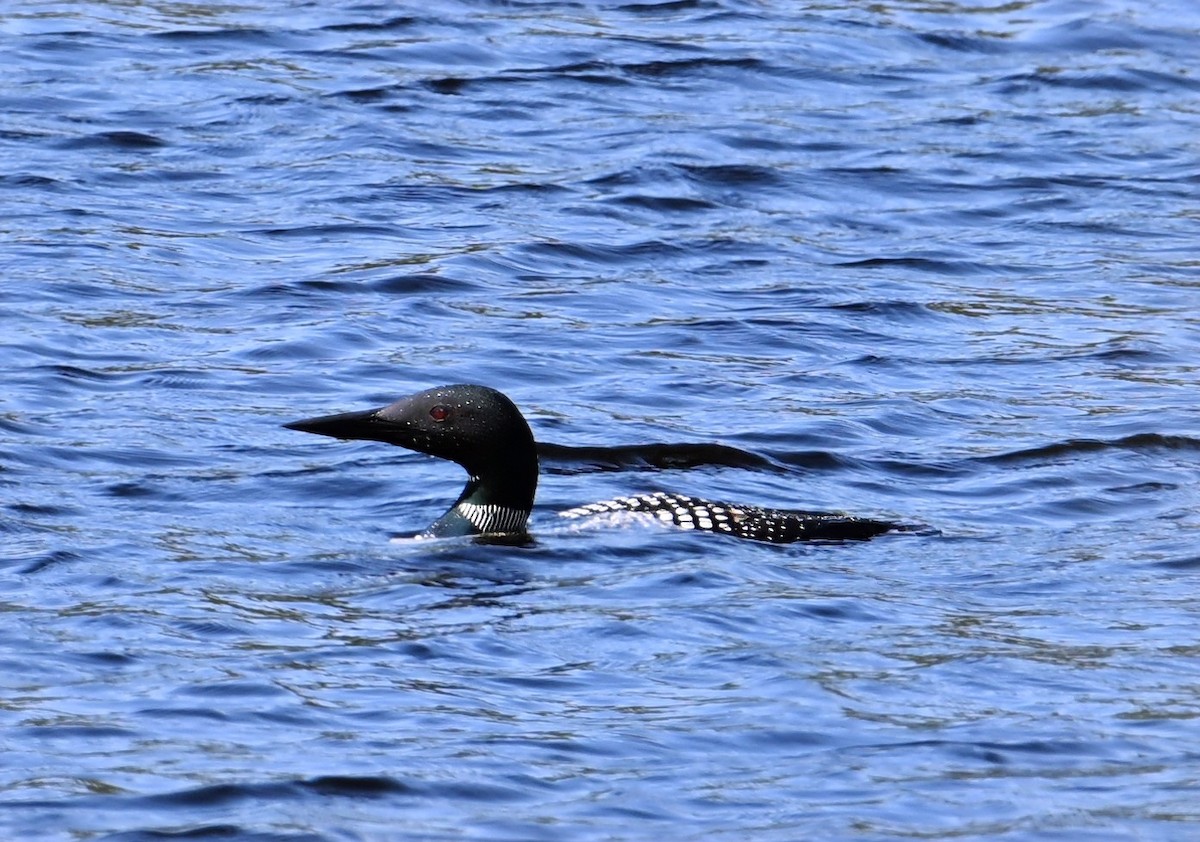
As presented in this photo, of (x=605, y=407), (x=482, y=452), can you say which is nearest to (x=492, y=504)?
(x=482, y=452)

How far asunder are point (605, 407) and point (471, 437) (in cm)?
147

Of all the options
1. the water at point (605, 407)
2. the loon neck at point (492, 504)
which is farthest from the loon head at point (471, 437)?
the water at point (605, 407)

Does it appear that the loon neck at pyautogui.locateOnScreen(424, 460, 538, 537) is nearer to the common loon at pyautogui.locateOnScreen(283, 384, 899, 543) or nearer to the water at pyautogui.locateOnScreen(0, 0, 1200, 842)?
the common loon at pyautogui.locateOnScreen(283, 384, 899, 543)

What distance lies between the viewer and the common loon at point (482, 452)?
701cm

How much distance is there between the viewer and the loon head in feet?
23.1

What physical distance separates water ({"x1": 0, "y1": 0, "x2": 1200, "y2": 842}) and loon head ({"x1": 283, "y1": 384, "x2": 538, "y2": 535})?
204mm

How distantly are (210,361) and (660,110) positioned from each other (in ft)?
16.7

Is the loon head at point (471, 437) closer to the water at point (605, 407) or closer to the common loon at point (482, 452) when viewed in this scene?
the common loon at point (482, 452)

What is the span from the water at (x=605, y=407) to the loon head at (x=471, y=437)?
20cm

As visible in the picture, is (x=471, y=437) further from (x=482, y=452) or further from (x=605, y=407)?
(x=605, y=407)

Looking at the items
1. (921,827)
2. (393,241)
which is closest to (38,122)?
(393,241)

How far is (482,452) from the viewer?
Result: 7070 mm

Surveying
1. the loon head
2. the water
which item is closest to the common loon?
the loon head

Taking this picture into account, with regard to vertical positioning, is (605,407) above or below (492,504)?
below
